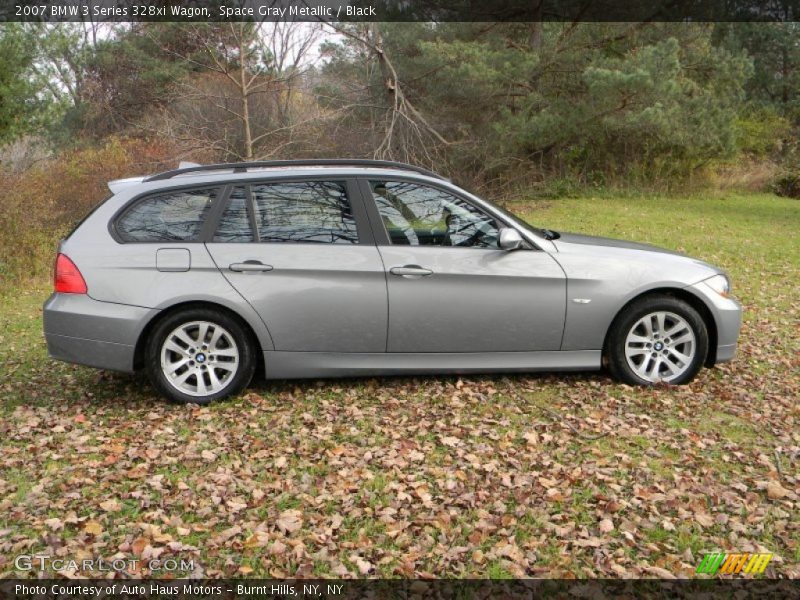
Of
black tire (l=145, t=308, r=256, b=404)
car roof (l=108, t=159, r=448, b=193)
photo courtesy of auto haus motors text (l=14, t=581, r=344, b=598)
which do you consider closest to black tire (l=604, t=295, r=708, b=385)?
car roof (l=108, t=159, r=448, b=193)

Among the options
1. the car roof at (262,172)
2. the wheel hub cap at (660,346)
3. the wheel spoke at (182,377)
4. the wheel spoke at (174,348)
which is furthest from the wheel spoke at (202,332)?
the wheel hub cap at (660,346)

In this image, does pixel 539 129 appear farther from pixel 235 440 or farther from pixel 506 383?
pixel 235 440

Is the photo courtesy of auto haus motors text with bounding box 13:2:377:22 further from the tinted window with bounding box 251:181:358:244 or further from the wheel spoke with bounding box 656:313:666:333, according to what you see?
the wheel spoke with bounding box 656:313:666:333

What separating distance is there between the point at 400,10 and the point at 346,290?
2024 centimetres

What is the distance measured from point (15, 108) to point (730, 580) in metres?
13.8

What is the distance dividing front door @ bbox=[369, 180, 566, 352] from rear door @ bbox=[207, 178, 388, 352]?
0.16m

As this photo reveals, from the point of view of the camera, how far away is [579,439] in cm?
486

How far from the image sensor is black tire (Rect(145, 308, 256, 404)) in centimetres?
541

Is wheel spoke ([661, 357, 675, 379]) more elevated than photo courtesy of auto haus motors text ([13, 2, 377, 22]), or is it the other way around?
photo courtesy of auto haus motors text ([13, 2, 377, 22])

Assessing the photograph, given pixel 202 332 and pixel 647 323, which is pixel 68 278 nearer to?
pixel 202 332

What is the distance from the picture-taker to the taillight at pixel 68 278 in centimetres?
540

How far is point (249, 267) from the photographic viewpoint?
215 inches

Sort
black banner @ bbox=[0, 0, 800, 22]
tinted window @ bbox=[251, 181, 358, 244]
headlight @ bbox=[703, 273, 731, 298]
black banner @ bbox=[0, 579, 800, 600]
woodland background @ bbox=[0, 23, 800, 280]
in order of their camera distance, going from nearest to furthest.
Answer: black banner @ bbox=[0, 579, 800, 600] < tinted window @ bbox=[251, 181, 358, 244] < headlight @ bbox=[703, 273, 731, 298] < black banner @ bbox=[0, 0, 800, 22] < woodland background @ bbox=[0, 23, 800, 280]
